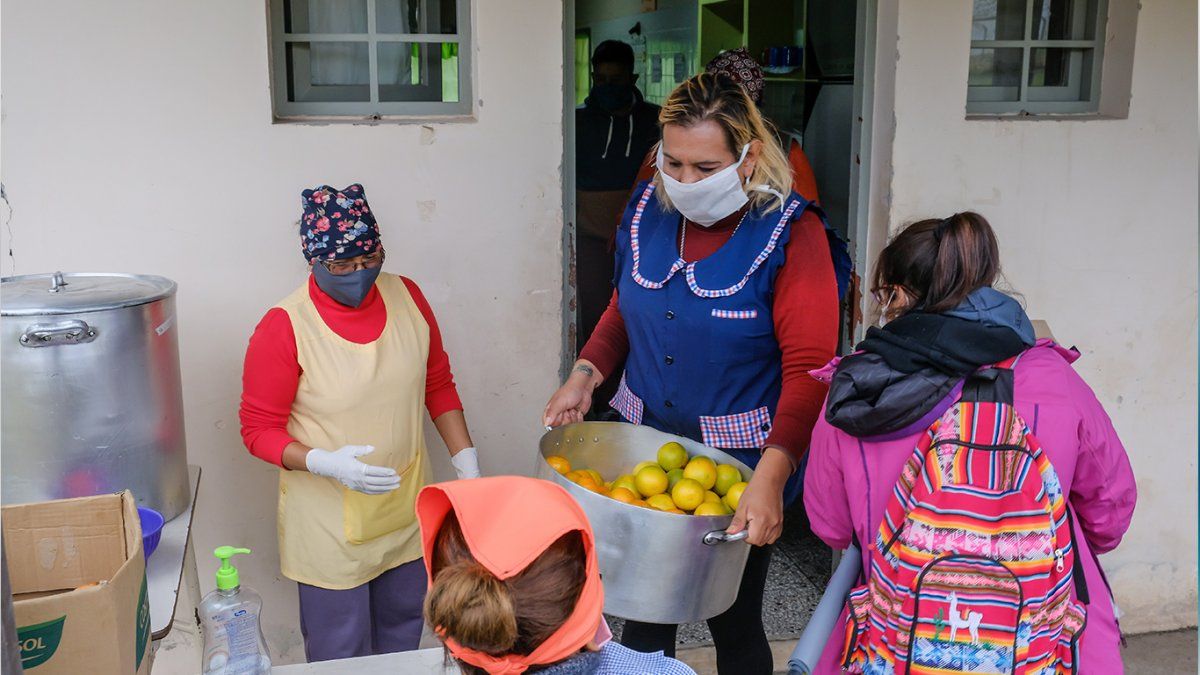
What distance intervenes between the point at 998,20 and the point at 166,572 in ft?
9.76

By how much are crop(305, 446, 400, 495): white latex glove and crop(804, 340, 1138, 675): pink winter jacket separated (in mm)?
1002

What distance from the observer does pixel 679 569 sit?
205 centimetres

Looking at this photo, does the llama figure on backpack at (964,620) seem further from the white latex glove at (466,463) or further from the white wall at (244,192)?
the white wall at (244,192)

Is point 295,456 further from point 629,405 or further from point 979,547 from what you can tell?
point 979,547

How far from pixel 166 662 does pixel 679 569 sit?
200 centimetres

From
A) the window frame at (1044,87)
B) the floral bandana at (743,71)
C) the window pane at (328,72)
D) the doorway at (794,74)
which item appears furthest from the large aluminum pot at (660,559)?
the floral bandana at (743,71)

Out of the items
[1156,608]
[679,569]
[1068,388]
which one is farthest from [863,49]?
[1156,608]

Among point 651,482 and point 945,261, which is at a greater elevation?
point 945,261

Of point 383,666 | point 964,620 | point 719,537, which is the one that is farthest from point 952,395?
point 383,666

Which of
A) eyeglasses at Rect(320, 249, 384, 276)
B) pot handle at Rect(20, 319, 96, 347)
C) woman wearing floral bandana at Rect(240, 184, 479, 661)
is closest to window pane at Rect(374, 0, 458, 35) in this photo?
woman wearing floral bandana at Rect(240, 184, 479, 661)

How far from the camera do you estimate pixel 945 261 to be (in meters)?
1.93

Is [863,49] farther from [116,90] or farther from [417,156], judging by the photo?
Result: [116,90]

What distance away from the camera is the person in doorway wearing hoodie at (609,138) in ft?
16.1

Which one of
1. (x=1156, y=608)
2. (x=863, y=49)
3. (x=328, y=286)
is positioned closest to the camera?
(x=328, y=286)
